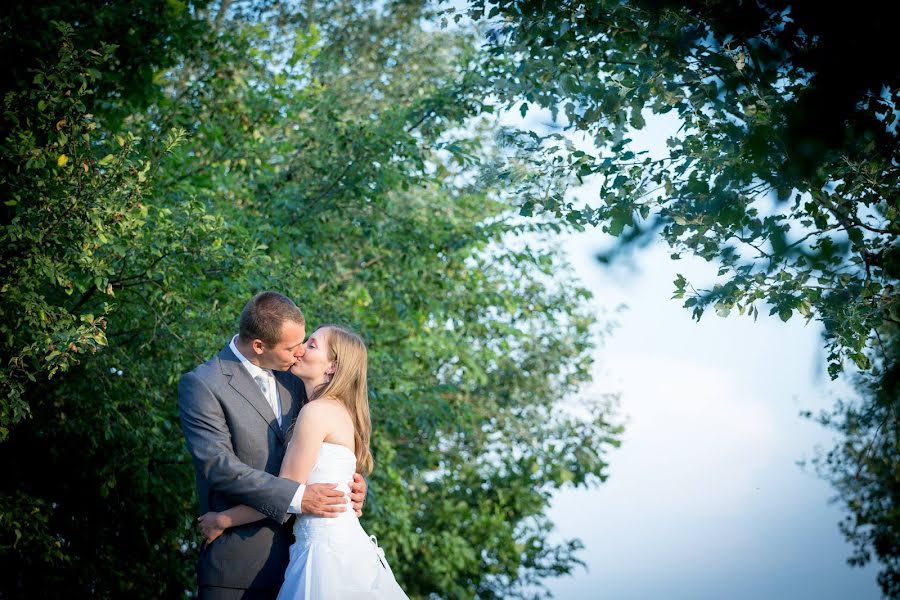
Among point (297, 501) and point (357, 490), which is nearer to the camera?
point (297, 501)

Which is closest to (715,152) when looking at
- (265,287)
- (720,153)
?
(720,153)

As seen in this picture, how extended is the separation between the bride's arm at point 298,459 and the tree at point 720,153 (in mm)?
1391

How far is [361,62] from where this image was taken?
45.0 ft

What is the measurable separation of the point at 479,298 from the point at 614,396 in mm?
2909

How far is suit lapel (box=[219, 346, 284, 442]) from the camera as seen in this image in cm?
380

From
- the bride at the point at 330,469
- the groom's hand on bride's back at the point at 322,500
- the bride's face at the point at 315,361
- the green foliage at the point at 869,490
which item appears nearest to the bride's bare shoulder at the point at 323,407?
the bride at the point at 330,469

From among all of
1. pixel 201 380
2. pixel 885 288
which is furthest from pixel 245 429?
pixel 885 288

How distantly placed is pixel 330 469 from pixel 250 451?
32cm

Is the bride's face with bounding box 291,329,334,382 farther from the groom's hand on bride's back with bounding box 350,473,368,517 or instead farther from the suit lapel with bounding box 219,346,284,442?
the groom's hand on bride's back with bounding box 350,473,368,517

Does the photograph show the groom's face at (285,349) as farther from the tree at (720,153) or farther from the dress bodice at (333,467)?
the tree at (720,153)

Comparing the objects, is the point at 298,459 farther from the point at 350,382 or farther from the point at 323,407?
the point at 350,382

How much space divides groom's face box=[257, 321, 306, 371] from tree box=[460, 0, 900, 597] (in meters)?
1.37

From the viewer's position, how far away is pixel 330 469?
3.80m

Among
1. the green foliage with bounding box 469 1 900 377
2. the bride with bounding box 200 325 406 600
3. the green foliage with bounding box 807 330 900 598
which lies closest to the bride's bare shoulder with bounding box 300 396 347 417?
the bride with bounding box 200 325 406 600
